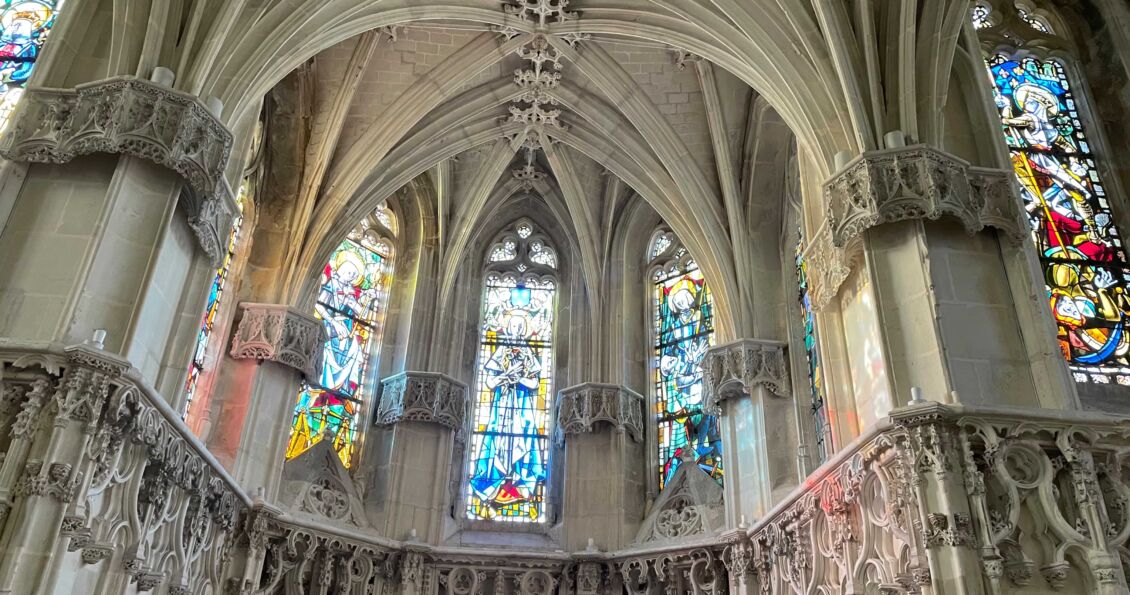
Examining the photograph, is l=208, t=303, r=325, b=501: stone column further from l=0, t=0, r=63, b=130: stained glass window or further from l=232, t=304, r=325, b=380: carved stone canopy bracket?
l=0, t=0, r=63, b=130: stained glass window

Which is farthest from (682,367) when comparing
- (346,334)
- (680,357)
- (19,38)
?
(19,38)

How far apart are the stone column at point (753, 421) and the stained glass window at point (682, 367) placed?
94 cm

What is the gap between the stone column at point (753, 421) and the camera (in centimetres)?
1277

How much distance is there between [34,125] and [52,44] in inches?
42.2

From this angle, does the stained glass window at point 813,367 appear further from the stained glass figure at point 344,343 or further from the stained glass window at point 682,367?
the stained glass figure at point 344,343

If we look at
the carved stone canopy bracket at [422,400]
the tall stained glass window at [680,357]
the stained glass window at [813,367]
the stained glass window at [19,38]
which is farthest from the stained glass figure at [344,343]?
Result: the stained glass window at [813,367]

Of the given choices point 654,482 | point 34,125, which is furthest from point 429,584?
point 34,125

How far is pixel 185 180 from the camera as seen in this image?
30.8 ft

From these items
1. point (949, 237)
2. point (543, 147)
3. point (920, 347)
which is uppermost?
point (543, 147)

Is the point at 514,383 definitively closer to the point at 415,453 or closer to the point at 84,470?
the point at 415,453

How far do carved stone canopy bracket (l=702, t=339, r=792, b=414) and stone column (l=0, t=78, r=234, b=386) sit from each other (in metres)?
7.40

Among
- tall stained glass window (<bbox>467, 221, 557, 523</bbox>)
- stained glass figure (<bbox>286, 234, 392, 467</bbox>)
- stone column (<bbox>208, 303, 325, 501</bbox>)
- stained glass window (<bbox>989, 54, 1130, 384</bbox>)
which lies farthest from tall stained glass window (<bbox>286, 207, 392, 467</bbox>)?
stained glass window (<bbox>989, 54, 1130, 384</bbox>)

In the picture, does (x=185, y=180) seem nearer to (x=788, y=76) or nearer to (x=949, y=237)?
(x=788, y=76)

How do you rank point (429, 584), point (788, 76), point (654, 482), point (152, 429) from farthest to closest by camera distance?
point (654, 482), point (429, 584), point (788, 76), point (152, 429)
